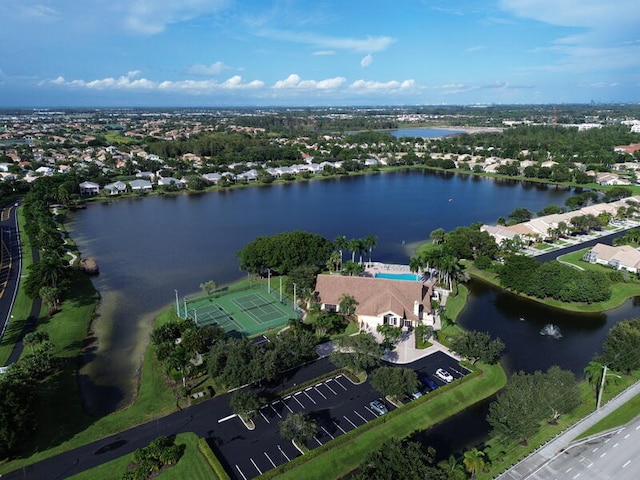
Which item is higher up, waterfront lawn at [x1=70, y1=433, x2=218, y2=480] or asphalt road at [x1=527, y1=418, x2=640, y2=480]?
asphalt road at [x1=527, y1=418, x2=640, y2=480]

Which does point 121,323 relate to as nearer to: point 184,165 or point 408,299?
point 408,299

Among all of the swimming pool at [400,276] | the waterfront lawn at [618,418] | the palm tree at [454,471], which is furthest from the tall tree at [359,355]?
the swimming pool at [400,276]

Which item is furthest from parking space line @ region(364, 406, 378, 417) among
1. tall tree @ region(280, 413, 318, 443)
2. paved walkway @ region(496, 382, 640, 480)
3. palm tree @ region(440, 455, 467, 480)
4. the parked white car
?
paved walkway @ region(496, 382, 640, 480)

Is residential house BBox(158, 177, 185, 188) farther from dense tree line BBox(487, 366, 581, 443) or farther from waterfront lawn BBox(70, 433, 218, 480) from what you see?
dense tree line BBox(487, 366, 581, 443)

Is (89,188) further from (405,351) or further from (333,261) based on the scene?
(405,351)

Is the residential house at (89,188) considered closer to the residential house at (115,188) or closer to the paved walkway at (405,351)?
the residential house at (115,188)

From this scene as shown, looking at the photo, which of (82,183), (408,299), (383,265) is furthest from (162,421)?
(82,183)
